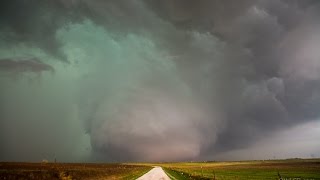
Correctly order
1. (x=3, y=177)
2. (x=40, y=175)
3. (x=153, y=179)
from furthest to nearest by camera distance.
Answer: (x=153, y=179) < (x=40, y=175) < (x=3, y=177)

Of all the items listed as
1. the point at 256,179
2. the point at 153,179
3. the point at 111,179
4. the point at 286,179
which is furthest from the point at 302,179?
the point at 111,179

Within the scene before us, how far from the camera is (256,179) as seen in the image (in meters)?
69.9

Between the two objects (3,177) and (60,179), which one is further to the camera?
(60,179)

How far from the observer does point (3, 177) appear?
4362 cm

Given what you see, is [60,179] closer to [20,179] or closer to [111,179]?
[20,179]

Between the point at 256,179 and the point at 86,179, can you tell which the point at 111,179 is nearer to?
the point at 86,179

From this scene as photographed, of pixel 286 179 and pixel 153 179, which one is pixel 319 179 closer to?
pixel 286 179

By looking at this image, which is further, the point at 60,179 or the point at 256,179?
the point at 256,179

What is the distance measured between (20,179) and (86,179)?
1466cm

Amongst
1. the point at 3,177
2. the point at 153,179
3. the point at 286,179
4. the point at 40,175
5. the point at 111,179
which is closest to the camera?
the point at 3,177

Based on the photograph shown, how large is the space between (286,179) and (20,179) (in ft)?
168

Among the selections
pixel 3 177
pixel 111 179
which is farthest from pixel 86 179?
pixel 3 177

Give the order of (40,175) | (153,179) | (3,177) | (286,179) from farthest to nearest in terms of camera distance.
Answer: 1. (286,179)
2. (153,179)
3. (40,175)
4. (3,177)

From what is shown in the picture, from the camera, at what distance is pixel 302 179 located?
211 ft
